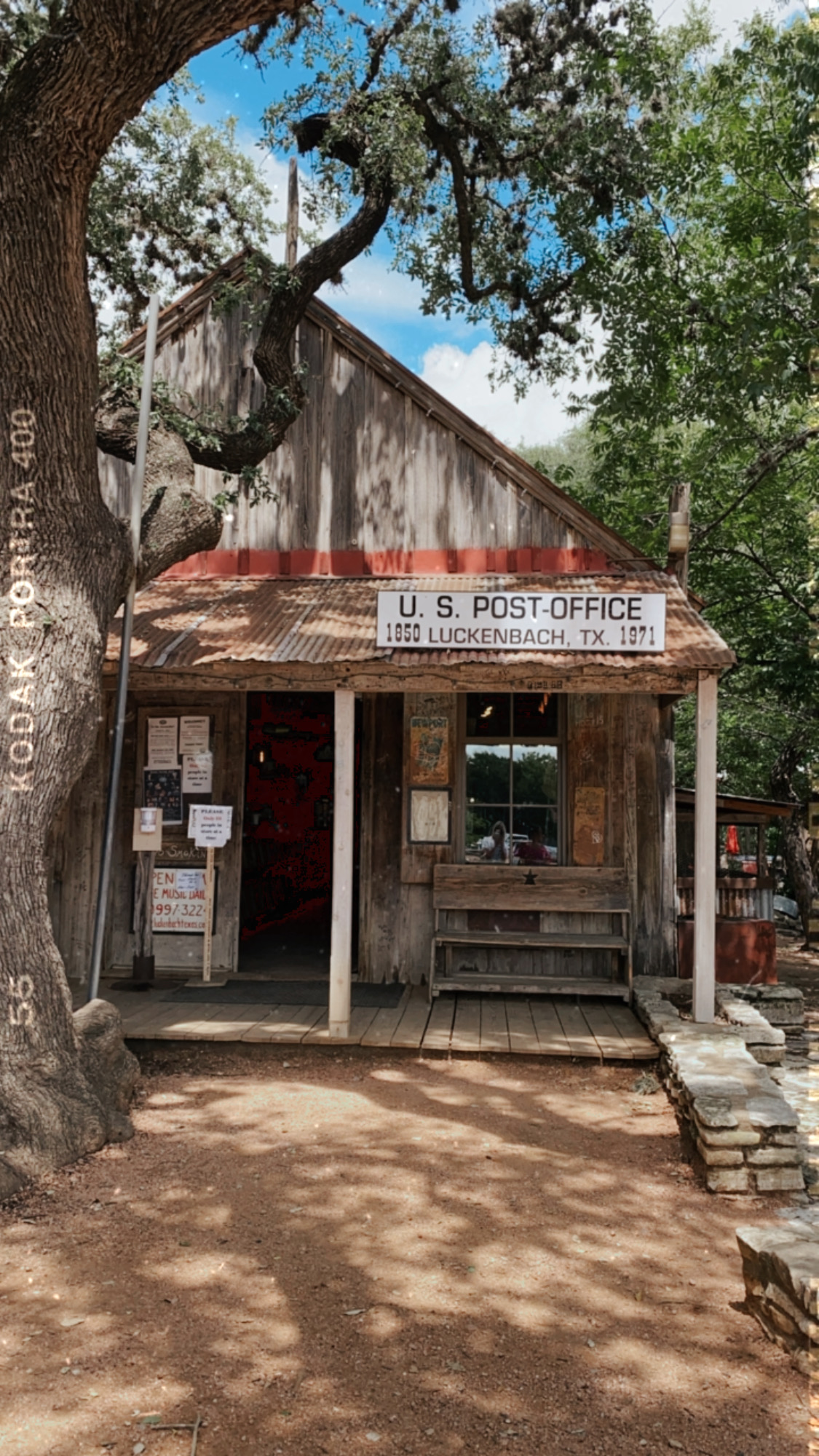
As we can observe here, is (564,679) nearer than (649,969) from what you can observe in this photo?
Yes

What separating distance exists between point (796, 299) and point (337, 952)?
8.40 metres

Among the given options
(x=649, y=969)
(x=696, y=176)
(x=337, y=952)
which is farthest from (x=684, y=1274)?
(x=696, y=176)

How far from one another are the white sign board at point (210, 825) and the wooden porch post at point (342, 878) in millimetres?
1863

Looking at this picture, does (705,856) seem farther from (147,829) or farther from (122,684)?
(147,829)

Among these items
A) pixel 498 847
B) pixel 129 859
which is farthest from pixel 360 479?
pixel 129 859

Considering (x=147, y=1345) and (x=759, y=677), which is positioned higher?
(x=759, y=677)

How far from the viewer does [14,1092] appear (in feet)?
16.2

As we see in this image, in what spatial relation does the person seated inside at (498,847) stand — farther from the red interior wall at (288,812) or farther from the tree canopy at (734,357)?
the tree canopy at (734,357)

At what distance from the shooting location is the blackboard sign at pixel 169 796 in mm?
9500

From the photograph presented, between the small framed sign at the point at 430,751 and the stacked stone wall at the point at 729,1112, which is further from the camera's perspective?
the small framed sign at the point at 430,751

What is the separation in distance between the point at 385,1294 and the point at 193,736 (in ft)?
21.0

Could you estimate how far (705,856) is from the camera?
24.2 feet

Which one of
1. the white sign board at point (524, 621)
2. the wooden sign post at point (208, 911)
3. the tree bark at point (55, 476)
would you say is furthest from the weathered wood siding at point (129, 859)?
the tree bark at point (55, 476)

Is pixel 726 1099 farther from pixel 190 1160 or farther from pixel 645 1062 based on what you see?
pixel 190 1160
